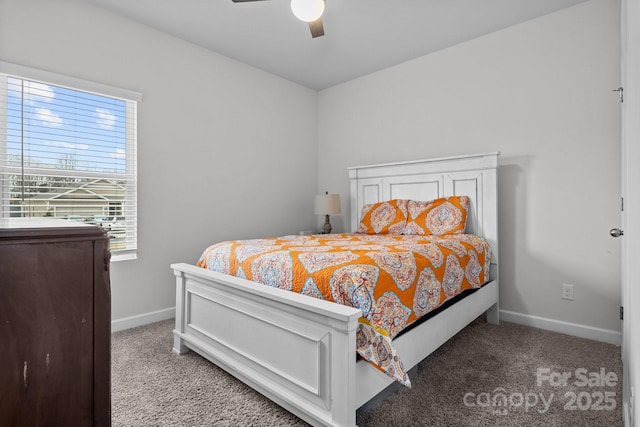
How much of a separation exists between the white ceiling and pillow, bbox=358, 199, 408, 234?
59.4 inches

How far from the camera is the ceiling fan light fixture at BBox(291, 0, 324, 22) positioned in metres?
1.92

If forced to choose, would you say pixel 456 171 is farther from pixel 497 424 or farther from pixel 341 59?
pixel 497 424

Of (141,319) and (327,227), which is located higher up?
(327,227)

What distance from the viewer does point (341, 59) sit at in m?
3.52

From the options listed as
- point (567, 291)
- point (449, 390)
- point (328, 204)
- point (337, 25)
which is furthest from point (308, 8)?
point (567, 291)

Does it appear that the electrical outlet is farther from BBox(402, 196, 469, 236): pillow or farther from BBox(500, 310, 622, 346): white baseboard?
BBox(402, 196, 469, 236): pillow

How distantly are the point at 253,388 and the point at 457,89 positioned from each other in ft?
9.93

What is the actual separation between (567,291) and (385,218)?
1547mm

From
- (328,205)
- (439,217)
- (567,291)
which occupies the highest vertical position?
(328,205)

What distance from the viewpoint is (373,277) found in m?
1.50

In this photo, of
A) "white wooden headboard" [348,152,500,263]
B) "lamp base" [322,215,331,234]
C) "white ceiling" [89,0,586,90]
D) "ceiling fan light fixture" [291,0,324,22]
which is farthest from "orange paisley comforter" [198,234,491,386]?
"white ceiling" [89,0,586,90]

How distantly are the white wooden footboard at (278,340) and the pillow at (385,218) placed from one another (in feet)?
5.51

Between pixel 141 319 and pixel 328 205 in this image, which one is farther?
pixel 328 205

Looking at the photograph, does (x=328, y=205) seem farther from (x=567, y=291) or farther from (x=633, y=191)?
(x=633, y=191)
